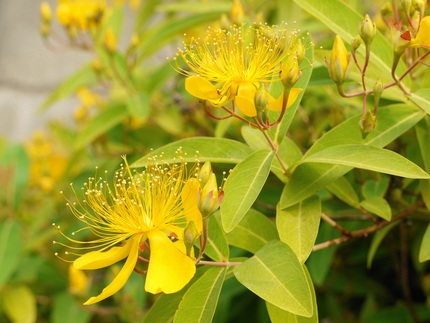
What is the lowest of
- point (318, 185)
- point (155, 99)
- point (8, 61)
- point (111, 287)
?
point (111, 287)

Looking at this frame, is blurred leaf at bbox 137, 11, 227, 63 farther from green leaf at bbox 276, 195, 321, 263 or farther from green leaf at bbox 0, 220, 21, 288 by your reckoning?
green leaf at bbox 276, 195, 321, 263

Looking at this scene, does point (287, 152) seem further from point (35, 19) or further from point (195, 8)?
point (35, 19)

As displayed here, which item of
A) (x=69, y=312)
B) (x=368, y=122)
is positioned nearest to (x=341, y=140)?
(x=368, y=122)

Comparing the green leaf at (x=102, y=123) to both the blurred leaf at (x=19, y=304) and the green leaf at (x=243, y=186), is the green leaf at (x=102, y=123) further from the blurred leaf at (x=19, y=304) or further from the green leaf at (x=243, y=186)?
the green leaf at (x=243, y=186)

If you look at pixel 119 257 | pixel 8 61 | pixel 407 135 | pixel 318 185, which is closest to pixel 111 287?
pixel 119 257

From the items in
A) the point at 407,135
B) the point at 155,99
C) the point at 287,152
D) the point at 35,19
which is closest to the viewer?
the point at 287,152

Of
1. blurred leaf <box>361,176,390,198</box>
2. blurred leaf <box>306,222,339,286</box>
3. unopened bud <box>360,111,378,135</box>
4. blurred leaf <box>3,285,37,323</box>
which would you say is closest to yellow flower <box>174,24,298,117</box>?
unopened bud <box>360,111,378,135</box>
